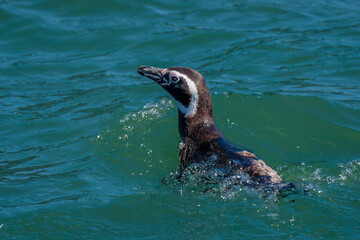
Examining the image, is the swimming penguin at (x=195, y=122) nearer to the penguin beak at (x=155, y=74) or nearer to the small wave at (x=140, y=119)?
the penguin beak at (x=155, y=74)

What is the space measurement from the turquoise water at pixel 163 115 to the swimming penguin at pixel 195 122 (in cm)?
47

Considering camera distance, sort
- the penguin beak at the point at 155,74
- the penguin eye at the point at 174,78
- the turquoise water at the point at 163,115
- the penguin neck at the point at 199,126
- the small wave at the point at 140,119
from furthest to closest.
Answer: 1. the small wave at the point at 140,119
2. the penguin beak at the point at 155,74
3. the penguin eye at the point at 174,78
4. the penguin neck at the point at 199,126
5. the turquoise water at the point at 163,115

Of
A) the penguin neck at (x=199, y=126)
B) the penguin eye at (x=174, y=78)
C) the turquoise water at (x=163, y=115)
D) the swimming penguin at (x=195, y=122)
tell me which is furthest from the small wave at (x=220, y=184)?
the penguin eye at (x=174, y=78)

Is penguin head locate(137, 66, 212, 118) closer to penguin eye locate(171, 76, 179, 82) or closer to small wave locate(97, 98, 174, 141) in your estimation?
penguin eye locate(171, 76, 179, 82)

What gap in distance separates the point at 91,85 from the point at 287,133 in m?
5.00

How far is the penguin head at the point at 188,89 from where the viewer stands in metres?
8.02

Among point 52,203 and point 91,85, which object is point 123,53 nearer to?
point 91,85

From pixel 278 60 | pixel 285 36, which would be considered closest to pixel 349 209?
pixel 278 60

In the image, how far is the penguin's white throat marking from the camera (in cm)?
802

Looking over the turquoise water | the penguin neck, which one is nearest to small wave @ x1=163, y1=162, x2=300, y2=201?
the turquoise water

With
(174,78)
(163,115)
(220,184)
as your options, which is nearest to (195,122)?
(174,78)

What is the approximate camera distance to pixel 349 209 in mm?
6492

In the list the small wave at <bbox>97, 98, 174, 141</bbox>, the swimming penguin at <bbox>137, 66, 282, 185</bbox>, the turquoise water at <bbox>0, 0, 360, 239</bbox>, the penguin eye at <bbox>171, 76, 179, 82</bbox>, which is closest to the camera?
the turquoise water at <bbox>0, 0, 360, 239</bbox>

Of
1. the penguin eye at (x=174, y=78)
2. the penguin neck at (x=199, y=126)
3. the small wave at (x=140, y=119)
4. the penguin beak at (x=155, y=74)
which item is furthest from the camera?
the small wave at (x=140, y=119)
